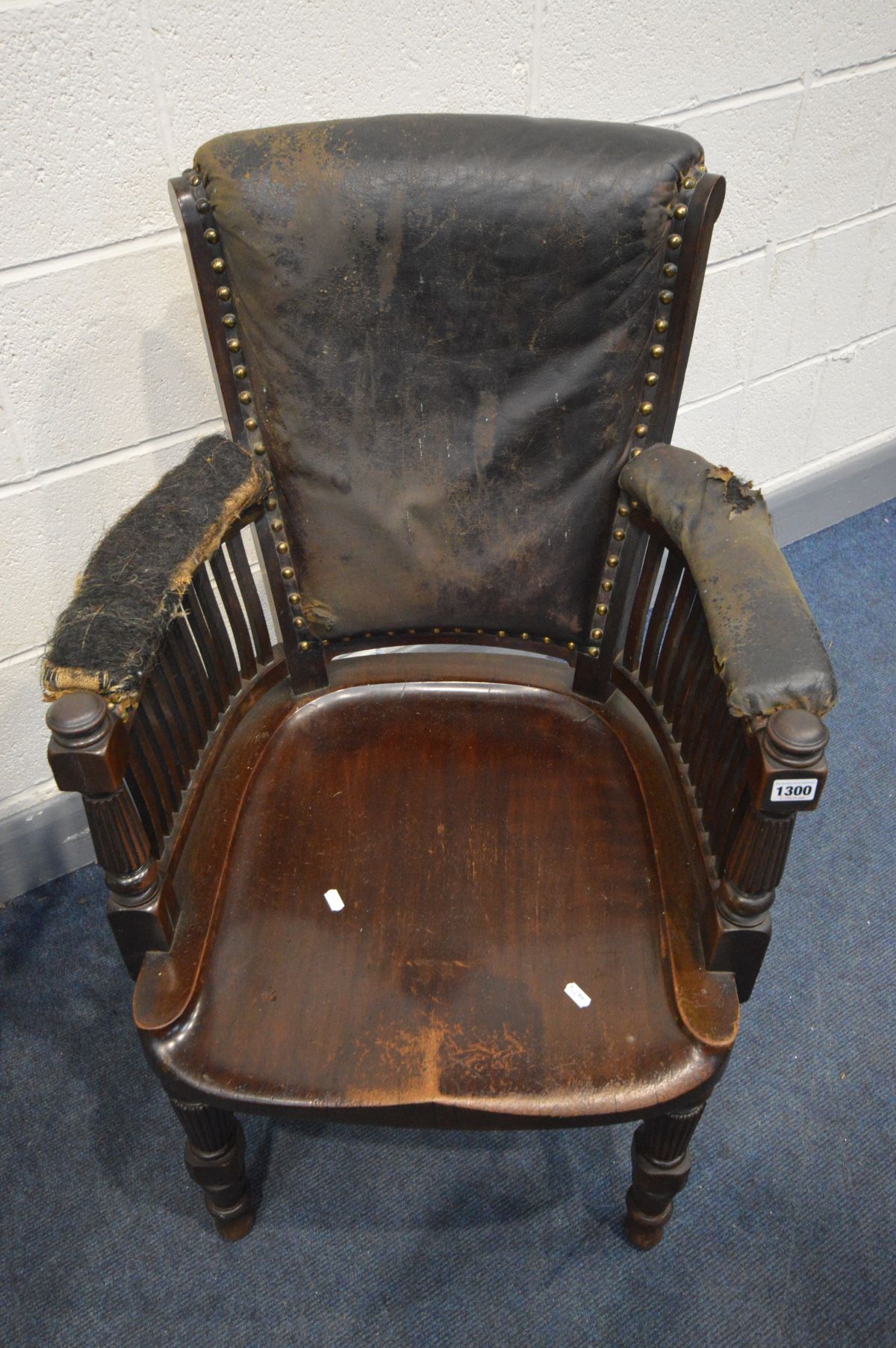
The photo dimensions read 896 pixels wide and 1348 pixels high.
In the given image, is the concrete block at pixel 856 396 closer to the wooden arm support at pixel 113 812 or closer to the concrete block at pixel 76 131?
the concrete block at pixel 76 131

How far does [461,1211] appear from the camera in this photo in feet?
4.32

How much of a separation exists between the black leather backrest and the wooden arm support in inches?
14.6

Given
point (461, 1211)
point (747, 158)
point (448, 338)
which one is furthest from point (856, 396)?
point (461, 1211)

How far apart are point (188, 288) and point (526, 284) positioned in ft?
1.65

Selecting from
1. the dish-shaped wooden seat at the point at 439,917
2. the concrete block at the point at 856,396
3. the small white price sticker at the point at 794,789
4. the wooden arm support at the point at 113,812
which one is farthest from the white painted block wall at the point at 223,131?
the small white price sticker at the point at 794,789

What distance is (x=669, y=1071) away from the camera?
914mm

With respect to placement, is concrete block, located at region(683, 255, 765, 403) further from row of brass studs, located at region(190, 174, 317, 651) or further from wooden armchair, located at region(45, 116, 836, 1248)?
row of brass studs, located at region(190, 174, 317, 651)

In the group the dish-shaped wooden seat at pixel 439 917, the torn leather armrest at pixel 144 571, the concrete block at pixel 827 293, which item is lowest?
the dish-shaped wooden seat at pixel 439 917

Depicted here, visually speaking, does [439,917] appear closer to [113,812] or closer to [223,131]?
[113,812]

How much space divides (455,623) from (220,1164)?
656mm

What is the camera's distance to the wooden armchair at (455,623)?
0.91m

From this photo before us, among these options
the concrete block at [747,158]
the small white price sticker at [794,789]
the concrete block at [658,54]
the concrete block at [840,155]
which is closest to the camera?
the small white price sticker at [794,789]

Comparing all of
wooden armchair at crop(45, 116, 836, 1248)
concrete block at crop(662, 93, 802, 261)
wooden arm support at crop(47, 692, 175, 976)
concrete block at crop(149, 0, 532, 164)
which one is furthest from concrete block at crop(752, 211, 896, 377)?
wooden arm support at crop(47, 692, 175, 976)

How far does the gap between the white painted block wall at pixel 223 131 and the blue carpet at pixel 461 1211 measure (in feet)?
1.75
